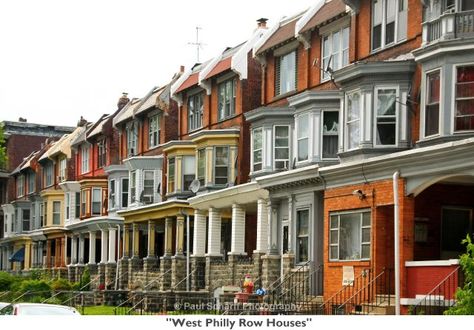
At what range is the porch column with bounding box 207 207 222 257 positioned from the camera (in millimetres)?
41750

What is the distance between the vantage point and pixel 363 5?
32.4 m

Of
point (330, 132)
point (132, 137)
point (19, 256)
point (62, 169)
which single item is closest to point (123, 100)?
point (132, 137)

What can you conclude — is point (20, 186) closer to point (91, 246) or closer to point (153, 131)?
point (91, 246)

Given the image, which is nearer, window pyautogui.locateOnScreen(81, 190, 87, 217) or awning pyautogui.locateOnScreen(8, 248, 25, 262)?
window pyautogui.locateOnScreen(81, 190, 87, 217)

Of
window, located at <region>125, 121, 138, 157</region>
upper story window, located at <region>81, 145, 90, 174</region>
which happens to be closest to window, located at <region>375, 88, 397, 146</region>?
window, located at <region>125, 121, 138, 157</region>

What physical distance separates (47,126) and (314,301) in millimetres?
44900

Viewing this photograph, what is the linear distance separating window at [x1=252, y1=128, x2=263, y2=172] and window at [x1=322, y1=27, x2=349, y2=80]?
4.25 meters

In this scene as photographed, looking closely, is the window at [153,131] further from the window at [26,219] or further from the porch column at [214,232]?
the window at [26,219]

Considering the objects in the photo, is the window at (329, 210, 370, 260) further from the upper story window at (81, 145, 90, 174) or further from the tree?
the upper story window at (81, 145, 90, 174)

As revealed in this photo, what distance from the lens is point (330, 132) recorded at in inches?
1316

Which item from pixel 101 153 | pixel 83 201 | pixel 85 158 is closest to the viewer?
pixel 101 153

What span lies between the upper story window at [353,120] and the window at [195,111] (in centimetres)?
1847

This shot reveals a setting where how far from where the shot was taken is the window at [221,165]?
4369 centimetres

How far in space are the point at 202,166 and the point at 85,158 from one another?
21.6m
